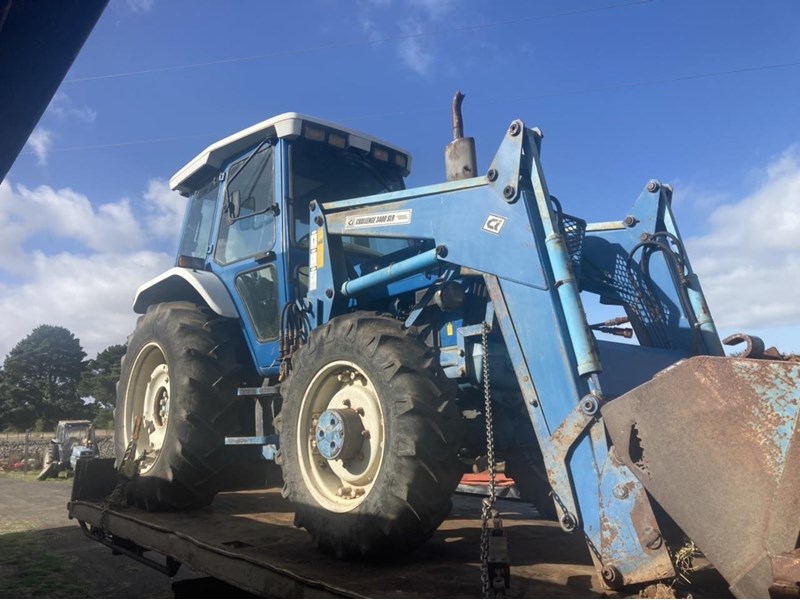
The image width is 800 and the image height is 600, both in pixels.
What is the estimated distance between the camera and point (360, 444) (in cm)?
329

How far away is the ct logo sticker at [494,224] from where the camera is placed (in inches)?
123

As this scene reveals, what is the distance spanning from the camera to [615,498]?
236 cm

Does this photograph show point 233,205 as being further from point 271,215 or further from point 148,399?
point 148,399

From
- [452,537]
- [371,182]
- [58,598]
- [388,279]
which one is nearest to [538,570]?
[452,537]

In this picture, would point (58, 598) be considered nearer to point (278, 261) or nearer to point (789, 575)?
→ point (278, 261)

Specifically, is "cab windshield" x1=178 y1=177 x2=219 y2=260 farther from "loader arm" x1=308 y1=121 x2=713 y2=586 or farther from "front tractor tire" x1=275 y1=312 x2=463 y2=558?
"front tractor tire" x1=275 y1=312 x2=463 y2=558

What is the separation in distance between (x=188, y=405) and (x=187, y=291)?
139cm

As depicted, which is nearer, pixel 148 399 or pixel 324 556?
pixel 324 556

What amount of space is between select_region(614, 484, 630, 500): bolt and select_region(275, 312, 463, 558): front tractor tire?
0.75m

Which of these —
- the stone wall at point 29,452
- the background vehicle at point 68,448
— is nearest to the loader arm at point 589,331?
the background vehicle at point 68,448

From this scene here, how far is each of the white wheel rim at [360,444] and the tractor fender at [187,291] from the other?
5.08 ft

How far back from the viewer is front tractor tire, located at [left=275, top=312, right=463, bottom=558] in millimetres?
2812

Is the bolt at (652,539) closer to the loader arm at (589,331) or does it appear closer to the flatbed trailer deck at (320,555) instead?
the loader arm at (589,331)

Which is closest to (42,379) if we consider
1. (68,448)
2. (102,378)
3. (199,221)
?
(102,378)
